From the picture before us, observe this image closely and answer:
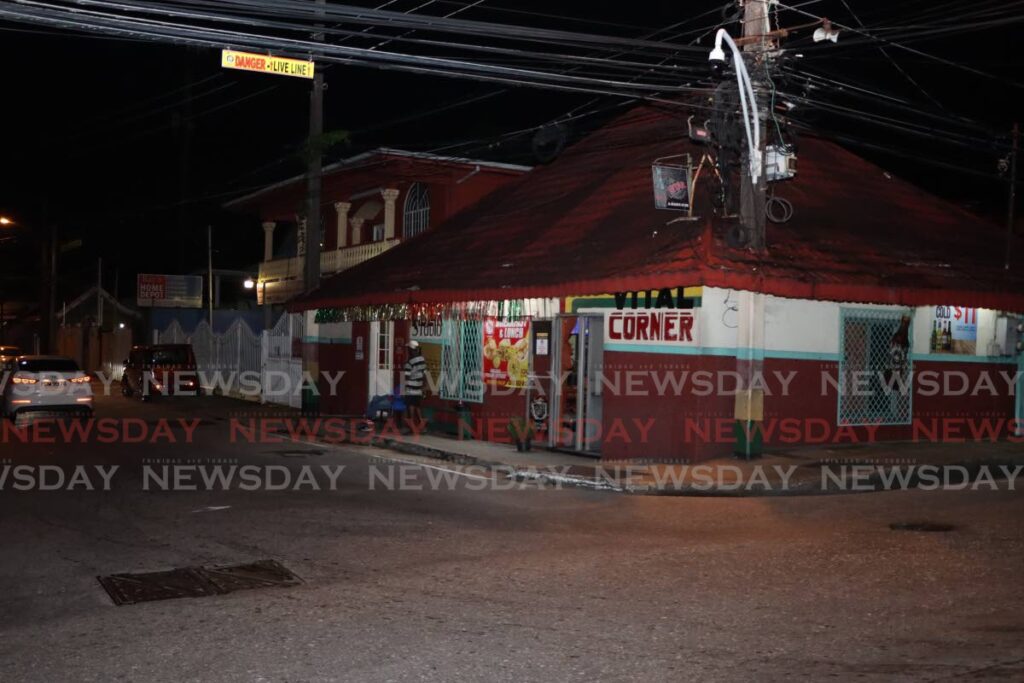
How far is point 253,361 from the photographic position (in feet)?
97.2

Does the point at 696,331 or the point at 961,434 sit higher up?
the point at 696,331

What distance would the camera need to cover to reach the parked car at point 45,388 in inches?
824

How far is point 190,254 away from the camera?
60000 millimetres

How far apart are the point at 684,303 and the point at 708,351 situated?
81 cm

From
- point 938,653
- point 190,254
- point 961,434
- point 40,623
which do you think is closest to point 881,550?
point 938,653

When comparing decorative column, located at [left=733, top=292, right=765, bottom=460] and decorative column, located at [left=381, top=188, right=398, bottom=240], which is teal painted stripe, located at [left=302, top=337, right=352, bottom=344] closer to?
decorative column, located at [left=381, top=188, right=398, bottom=240]

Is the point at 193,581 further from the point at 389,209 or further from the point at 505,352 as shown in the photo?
the point at 389,209

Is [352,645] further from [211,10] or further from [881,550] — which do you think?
[211,10]

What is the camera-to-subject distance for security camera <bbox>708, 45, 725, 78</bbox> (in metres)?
12.4

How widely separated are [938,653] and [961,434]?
12.6 metres

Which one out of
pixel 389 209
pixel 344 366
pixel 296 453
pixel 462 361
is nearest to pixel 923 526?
pixel 296 453

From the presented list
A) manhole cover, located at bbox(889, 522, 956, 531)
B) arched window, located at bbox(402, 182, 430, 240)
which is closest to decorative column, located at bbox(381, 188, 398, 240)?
arched window, located at bbox(402, 182, 430, 240)

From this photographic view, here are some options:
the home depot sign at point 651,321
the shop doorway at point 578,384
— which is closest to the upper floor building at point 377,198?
the shop doorway at point 578,384

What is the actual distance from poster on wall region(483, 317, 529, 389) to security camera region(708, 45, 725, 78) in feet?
18.7
